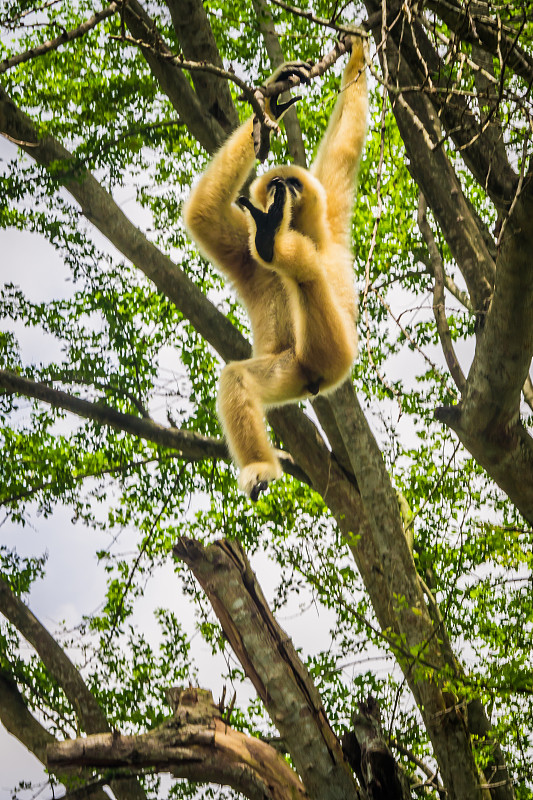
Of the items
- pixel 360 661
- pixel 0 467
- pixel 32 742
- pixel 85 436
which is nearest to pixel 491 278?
pixel 360 661

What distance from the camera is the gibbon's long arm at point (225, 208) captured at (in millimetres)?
5062

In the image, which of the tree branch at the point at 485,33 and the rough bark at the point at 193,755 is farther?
the rough bark at the point at 193,755

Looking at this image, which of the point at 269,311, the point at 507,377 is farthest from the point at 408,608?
the point at 269,311

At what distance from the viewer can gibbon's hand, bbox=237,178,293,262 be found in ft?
15.1

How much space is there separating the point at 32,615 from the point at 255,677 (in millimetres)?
4272

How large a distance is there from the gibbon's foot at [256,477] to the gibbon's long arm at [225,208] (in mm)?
1900

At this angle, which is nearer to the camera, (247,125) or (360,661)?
(247,125)

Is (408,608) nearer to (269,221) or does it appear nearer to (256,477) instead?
(256,477)

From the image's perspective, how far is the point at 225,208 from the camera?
5582mm

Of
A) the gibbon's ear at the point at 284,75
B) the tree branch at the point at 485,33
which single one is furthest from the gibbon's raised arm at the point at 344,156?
the gibbon's ear at the point at 284,75

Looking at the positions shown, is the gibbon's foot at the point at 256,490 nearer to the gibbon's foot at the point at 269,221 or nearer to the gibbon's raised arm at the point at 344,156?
the gibbon's foot at the point at 269,221

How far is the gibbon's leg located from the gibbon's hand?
1026 mm

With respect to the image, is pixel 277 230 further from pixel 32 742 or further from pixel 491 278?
pixel 32 742

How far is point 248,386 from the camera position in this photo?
207 inches
